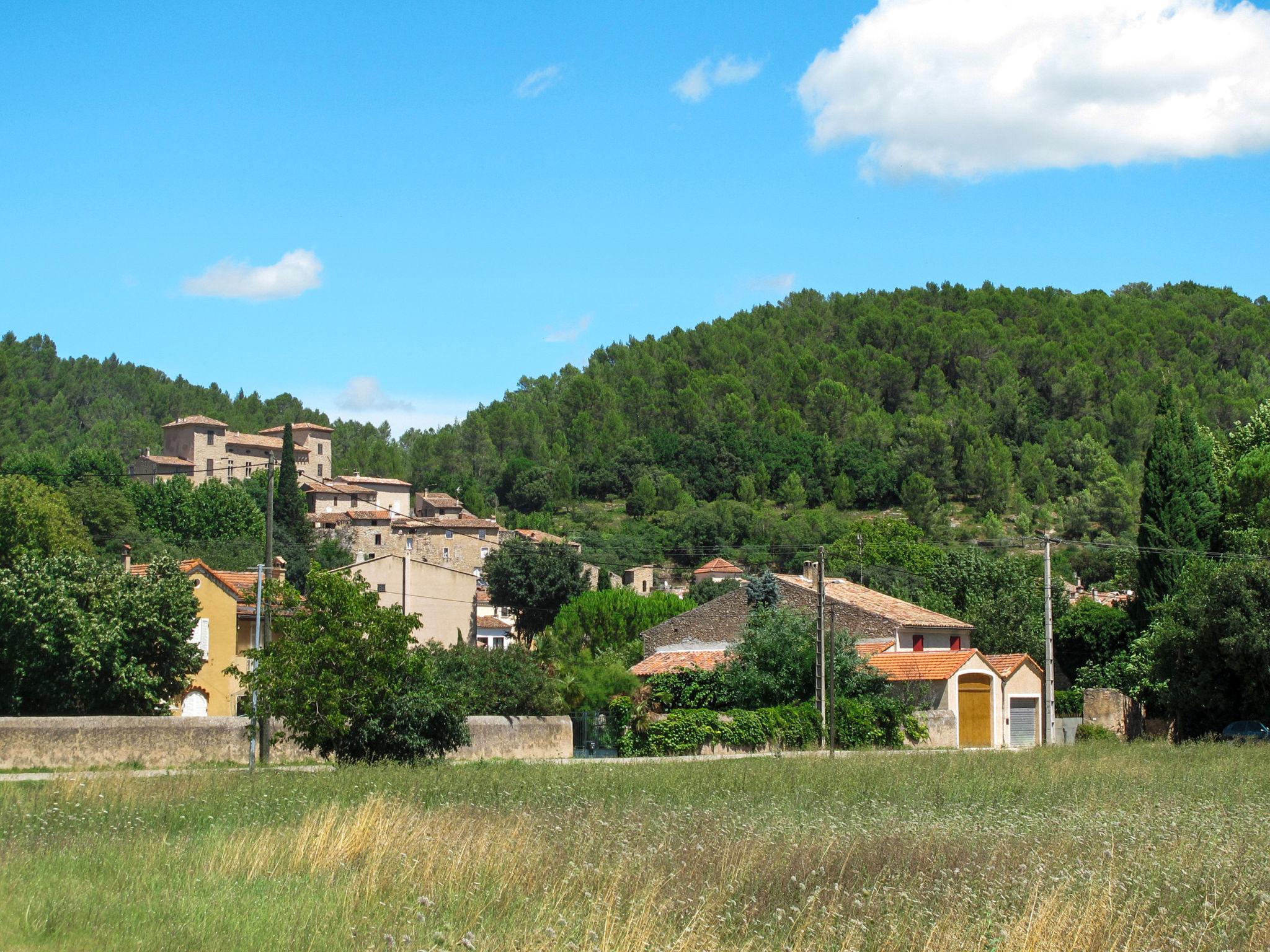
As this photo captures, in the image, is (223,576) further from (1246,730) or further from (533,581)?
(533,581)

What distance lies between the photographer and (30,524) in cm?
5588

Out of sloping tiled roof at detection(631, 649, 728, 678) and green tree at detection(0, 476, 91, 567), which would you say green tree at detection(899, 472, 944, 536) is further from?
green tree at detection(0, 476, 91, 567)

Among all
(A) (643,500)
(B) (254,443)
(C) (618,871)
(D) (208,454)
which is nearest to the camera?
(C) (618,871)

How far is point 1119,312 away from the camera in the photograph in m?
165

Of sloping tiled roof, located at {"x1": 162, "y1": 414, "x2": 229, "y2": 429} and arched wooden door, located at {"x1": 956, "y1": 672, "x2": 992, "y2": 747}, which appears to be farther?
sloping tiled roof, located at {"x1": 162, "y1": 414, "x2": 229, "y2": 429}

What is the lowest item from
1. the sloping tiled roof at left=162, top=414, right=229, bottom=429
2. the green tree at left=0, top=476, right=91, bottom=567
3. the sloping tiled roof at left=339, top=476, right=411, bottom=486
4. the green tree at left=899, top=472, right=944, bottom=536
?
the green tree at left=0, top=476, right=91, bottom=567

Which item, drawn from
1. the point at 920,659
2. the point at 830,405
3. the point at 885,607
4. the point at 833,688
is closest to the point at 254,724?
the point at 833,688

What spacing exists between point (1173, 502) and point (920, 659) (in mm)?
13422

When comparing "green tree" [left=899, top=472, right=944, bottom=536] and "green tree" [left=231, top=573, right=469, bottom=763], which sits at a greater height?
"green tree" [left=899, top=472, right=944, bottom=536]

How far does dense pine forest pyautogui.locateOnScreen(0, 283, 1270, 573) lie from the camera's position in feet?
407

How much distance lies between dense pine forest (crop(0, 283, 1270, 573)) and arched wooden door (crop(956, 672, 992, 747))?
61.9 metres

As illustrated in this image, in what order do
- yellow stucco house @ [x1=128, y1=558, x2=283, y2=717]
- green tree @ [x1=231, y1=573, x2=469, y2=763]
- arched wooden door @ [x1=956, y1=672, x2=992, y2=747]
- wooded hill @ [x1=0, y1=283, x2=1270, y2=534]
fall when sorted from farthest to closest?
wooded hill @ [x1=0, y1=283, x2=1270, y2=534]
arched wooden door @ [x1=956, y1=672, x2=992, y2=747]
yellow stucco house @ [x1=128, y1=558, x2=283, y2=717]
green tree @ [x1=231, y1=573, x2=469, y2=763]

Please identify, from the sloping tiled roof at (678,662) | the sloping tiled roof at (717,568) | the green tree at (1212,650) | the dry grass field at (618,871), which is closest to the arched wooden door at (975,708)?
the green tree at (1212,650)

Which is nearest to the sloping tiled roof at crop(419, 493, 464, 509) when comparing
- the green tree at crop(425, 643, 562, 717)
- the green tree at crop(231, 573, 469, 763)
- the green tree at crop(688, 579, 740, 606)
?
the green tree at crop(688, 579, 740, 606)
